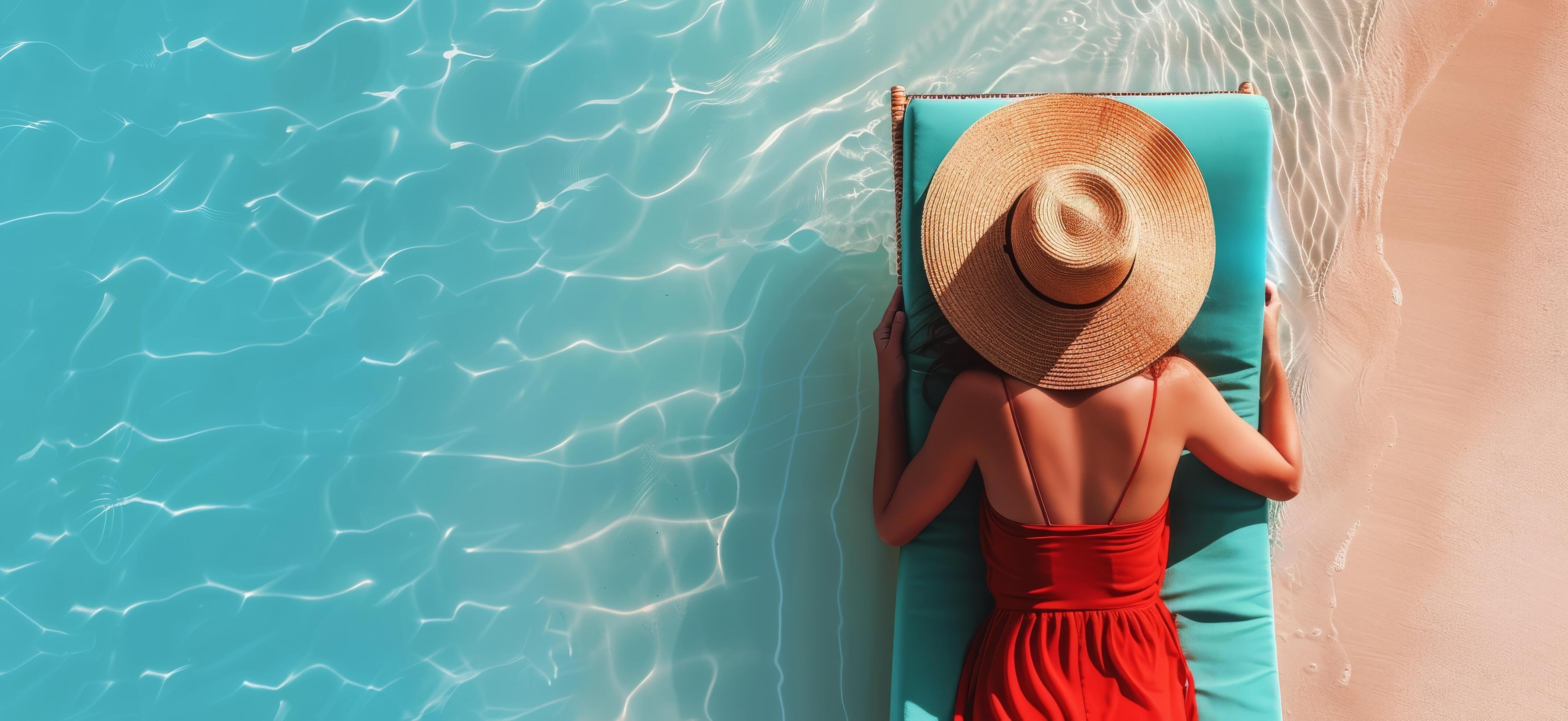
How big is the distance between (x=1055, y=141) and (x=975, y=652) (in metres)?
1.07

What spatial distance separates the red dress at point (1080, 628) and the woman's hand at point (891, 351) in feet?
1.22

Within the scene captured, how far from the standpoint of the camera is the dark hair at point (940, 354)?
1860 millimetres

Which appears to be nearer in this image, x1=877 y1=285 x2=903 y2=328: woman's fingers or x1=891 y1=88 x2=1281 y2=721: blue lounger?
x1=891 y1=88 x2=1281 y2=721: blue lounger

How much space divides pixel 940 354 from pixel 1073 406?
420 mm

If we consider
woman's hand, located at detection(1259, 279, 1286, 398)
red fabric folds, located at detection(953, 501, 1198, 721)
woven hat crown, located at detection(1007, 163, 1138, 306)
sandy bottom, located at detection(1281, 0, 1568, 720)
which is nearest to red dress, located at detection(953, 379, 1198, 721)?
red fabric folds, located at detection(953, 501, 1198, 721)

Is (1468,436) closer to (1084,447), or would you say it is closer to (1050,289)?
(1084,447)

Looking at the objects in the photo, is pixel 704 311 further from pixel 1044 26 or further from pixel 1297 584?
pixel 1297 584

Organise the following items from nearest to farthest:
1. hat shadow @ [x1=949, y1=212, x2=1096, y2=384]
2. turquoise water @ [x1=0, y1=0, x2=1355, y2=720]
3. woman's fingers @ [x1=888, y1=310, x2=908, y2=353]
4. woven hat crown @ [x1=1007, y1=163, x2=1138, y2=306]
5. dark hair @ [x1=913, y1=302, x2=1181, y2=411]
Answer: woven hat crown @ [x1=1007, y1=163, x2=1138, y2=306], hat shadow @ [x1=949, y1=212, x2=1096, y2=384], dark hair @ [x1=913, y1=302, x2=1181, y2=411], woman's fingers @ [x1=888, y1=310, x2=908, y2=353], turquoise water @ [x1=0, y1=0, x2=1355, y2=720]

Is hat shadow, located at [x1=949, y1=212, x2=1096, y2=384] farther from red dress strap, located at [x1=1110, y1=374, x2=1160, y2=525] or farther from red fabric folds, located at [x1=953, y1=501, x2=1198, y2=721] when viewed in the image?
red fabric folds, located at [x1=953, y1=501, x2=1198, y2=721]

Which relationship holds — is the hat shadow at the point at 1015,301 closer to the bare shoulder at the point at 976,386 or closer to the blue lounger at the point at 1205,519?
the bare shoulder at the point at 976,386

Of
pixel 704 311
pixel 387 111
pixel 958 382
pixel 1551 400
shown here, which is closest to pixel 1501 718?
pixel 1551 400

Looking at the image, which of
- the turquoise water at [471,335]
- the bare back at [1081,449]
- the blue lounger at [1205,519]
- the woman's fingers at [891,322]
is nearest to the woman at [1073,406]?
the bare back at [1081,449]

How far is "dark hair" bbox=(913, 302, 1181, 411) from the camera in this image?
6.10 feet

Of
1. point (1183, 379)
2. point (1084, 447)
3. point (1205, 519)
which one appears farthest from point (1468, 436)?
point (1084, 447)
